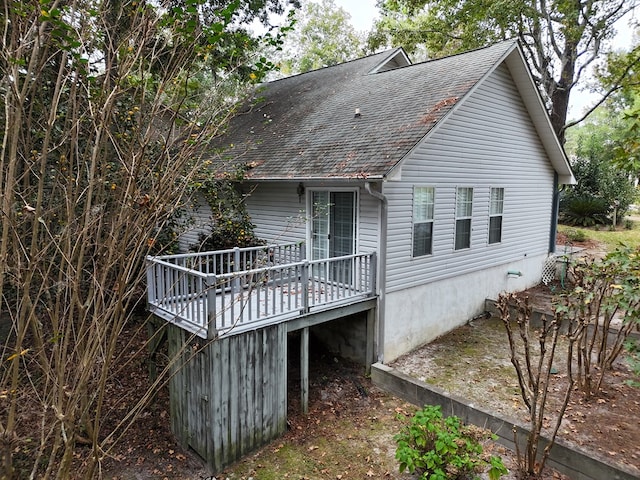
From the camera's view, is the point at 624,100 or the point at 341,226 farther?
the point at 624,100

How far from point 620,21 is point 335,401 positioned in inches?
736

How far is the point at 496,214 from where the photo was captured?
1050 cm

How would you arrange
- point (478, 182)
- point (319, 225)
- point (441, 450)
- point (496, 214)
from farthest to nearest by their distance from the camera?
point (496, 214) < point (478, 182) < point (319, 225) < point (441, 450)

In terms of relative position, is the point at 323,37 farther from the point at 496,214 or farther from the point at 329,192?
the point at 329,192

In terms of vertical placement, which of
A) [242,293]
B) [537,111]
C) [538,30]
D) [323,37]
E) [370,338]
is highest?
[323,37]

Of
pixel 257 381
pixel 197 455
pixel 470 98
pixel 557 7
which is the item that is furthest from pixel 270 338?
pixel 557 7

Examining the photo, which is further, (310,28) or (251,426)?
(310,28)

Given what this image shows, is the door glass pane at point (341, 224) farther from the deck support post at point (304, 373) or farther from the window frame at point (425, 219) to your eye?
the deck support post at point (304, 373)

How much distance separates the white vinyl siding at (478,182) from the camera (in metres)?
7.99

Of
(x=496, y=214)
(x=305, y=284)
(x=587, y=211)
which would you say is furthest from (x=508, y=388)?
(x=587, y=211)

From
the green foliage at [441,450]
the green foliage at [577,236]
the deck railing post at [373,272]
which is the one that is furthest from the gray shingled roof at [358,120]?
the green foliage at [577,236]

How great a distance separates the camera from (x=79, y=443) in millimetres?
6449

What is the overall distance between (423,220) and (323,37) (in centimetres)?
2767

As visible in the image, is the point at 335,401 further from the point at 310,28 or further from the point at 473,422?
the point at 310,28
